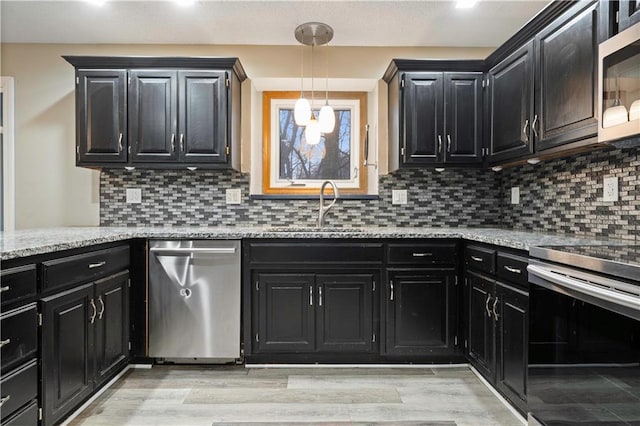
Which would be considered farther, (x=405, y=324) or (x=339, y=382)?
(x=405, y=324)

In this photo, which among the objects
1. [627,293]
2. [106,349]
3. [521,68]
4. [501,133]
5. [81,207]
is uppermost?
[521,68]

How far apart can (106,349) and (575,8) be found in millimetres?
2922

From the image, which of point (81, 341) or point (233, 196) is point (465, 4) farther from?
point (81, 341)

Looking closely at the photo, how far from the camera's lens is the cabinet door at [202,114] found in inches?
Result: 109

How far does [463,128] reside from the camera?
9.32ft

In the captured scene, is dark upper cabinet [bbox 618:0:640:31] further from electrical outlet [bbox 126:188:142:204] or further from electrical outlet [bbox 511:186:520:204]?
electrical outlet [bbox 126:188:142:204]

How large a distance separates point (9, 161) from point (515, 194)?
3824 mm

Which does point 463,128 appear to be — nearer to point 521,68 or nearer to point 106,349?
point 521,68

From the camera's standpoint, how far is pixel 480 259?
7.43 ft

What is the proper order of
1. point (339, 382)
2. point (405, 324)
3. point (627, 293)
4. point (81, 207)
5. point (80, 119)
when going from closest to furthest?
point (627, 293), point (339, 382), point (405, 324), point (80, 119), point (81, 207)

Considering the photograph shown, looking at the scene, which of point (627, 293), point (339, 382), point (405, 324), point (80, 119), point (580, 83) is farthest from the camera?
point (80, 119)

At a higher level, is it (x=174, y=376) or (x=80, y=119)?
(x=80, y=119)

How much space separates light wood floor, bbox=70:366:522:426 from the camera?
6.34 ft

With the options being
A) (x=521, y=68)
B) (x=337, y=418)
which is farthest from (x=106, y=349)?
(x=521, y=68)
